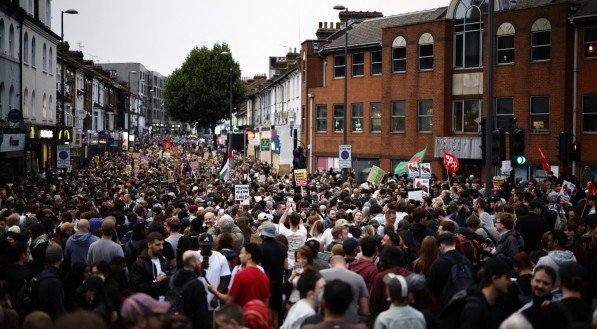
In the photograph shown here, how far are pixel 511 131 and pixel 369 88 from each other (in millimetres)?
24240

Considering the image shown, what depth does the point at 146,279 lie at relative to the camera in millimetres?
10539

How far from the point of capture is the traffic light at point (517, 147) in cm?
2041

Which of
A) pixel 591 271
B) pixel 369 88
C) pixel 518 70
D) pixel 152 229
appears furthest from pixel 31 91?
pixel 591 271

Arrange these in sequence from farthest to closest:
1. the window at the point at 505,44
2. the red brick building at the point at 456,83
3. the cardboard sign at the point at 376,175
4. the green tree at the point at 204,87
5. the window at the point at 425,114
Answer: the green tree at the point at 204,87 → the window at the point at 425,114 → the window at the point at 505,44 → the red brick building at the point at 456,83 → the cardboard sign at the point at 376,175

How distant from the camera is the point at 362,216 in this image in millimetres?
17281

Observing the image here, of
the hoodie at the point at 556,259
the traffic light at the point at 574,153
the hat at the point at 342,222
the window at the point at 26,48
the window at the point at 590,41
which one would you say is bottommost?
the hoodie at the point at 556,259

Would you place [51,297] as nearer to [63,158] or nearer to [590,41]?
[63,158]

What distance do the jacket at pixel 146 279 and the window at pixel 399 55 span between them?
3265 cm

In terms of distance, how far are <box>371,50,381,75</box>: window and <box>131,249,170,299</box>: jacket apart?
3460 cm

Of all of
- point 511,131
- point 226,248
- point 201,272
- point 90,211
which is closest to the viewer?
point 201,272

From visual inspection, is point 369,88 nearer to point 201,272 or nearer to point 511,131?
point 511,131

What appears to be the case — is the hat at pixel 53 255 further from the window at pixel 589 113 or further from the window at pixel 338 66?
the window at pixel 338 66

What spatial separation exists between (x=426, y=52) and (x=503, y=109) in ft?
17.5

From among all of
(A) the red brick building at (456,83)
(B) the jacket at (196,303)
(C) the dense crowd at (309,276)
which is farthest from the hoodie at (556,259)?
(A) the red brick building at (456,83)
